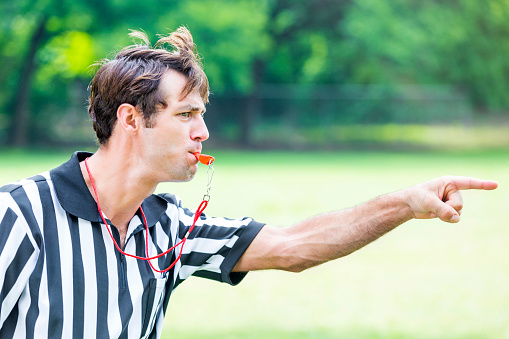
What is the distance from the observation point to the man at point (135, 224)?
2.30 m

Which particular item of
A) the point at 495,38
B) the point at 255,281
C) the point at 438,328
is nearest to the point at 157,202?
the point at 438,328

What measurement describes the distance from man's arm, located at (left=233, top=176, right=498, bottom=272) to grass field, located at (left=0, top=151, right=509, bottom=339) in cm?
334

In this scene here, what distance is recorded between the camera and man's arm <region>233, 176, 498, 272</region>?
2.54 meters

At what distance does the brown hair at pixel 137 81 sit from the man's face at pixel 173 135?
2cm

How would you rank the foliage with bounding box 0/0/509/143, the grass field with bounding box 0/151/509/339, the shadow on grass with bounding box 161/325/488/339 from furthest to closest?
1. the foliage with bounding box 0/0/509/143
2. the grass field with bounding box 0/151/509/339
3. the shadow on grass with bounding box 161/325/488/339

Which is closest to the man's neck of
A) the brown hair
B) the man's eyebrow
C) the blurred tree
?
the brown hair

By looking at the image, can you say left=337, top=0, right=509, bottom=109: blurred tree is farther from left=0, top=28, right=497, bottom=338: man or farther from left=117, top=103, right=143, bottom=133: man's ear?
left=117, top=103, right=143, bottom=133: man's ear

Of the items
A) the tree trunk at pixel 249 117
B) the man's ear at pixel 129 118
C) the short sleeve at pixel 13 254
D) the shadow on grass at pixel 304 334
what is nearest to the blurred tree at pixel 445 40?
the tree trunk at pixel 249 117

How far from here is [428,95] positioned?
3169 cm

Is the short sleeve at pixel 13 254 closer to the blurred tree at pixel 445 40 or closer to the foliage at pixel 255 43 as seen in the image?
the foliage at pixel 255 43

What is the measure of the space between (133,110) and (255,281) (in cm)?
587

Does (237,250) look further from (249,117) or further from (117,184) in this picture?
(249,117)

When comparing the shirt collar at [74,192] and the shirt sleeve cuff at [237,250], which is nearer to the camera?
Result: the shirt collar at [74,192]

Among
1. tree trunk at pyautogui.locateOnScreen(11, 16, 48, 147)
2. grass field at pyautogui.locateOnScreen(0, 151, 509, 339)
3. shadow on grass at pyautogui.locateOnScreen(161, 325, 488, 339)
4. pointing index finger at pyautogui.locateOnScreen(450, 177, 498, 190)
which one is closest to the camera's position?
pointing index finger at pyautogui.locateOnScreen(450, 177, 498, 190)
